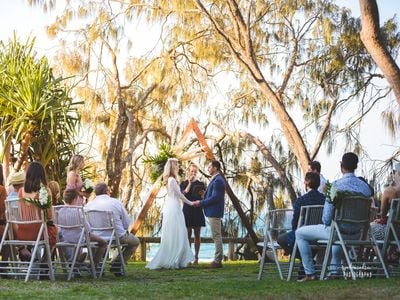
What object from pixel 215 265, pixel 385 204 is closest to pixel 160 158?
pixel 215 265

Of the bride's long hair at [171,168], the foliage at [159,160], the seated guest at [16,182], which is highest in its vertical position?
the foliage at [159,160]

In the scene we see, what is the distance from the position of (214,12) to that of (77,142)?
15.5 feet

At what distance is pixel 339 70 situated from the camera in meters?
16.2

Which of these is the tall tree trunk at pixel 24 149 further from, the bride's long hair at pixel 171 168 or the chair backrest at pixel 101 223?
the chair backrest at pixel 101 223

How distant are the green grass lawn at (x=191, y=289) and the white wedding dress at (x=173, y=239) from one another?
2153 millimetres

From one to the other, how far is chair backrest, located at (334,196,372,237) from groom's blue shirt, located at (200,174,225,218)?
12.8ft

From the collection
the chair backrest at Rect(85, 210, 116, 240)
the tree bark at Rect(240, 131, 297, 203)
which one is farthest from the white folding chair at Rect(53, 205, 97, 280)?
the tree bark at Rect(240, 131, 297, 203)

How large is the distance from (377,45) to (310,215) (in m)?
2.55

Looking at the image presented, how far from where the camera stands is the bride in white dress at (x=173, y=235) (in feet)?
36.2

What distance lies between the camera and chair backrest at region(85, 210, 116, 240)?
30.0ft

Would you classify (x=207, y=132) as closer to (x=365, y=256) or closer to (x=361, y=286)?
(x=365, y=256)

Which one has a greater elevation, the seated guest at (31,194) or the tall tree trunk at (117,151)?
the tall tree trunk at (117,151)

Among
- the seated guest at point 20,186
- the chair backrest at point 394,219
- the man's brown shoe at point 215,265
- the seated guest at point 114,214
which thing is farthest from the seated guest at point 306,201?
the man's brown shoe at point 215,265

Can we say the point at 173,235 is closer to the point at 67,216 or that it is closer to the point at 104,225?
the point at 104,225
